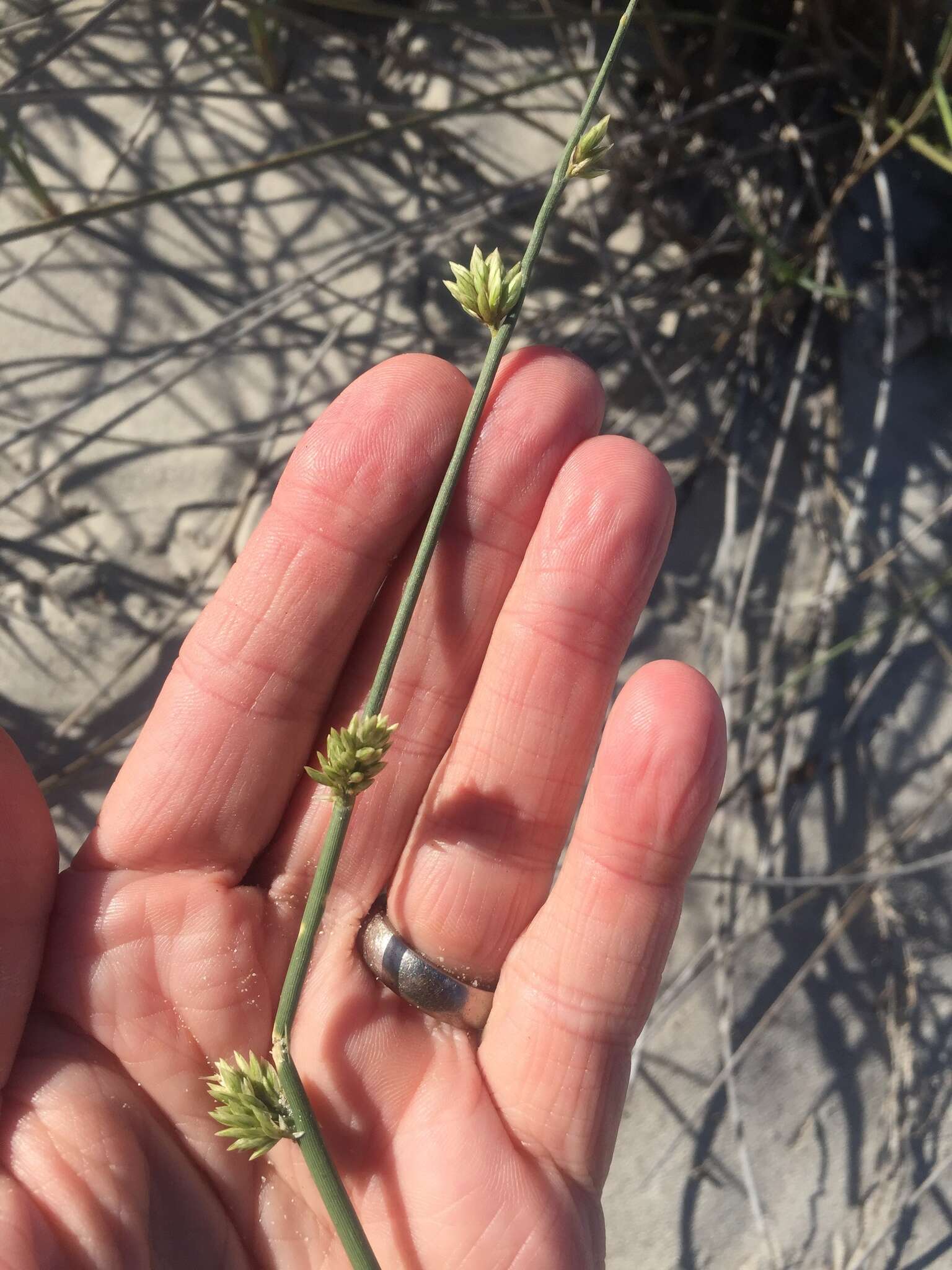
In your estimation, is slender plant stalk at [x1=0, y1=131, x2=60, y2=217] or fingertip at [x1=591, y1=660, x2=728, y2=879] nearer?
fingertip at [x1=591, y1=660, x2=728, y2=879]

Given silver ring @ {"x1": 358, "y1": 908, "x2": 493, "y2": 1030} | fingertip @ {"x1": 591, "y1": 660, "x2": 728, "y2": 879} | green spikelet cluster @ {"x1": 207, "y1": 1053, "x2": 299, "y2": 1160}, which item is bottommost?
green spikelet cluster @ {"x1": 207, "y1": 1053, "x2": 299, "y2": 1160}

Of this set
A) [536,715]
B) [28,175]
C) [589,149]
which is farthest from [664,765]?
[28,175]

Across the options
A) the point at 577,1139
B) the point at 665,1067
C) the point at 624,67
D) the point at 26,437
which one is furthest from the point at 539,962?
the point at 624,67

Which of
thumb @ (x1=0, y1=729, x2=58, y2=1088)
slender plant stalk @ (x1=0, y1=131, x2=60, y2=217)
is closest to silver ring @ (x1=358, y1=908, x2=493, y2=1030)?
thumb @ (x1=0, y1=729, x2=58, y2=1088)

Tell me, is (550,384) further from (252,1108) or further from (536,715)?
(252,1108)

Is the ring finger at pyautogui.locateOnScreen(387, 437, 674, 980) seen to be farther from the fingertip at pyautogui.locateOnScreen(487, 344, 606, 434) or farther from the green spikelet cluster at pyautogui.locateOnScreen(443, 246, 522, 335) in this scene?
the green spikelet cluster at pyautogui.locateOnScreen(443, 246, 522, 335)
